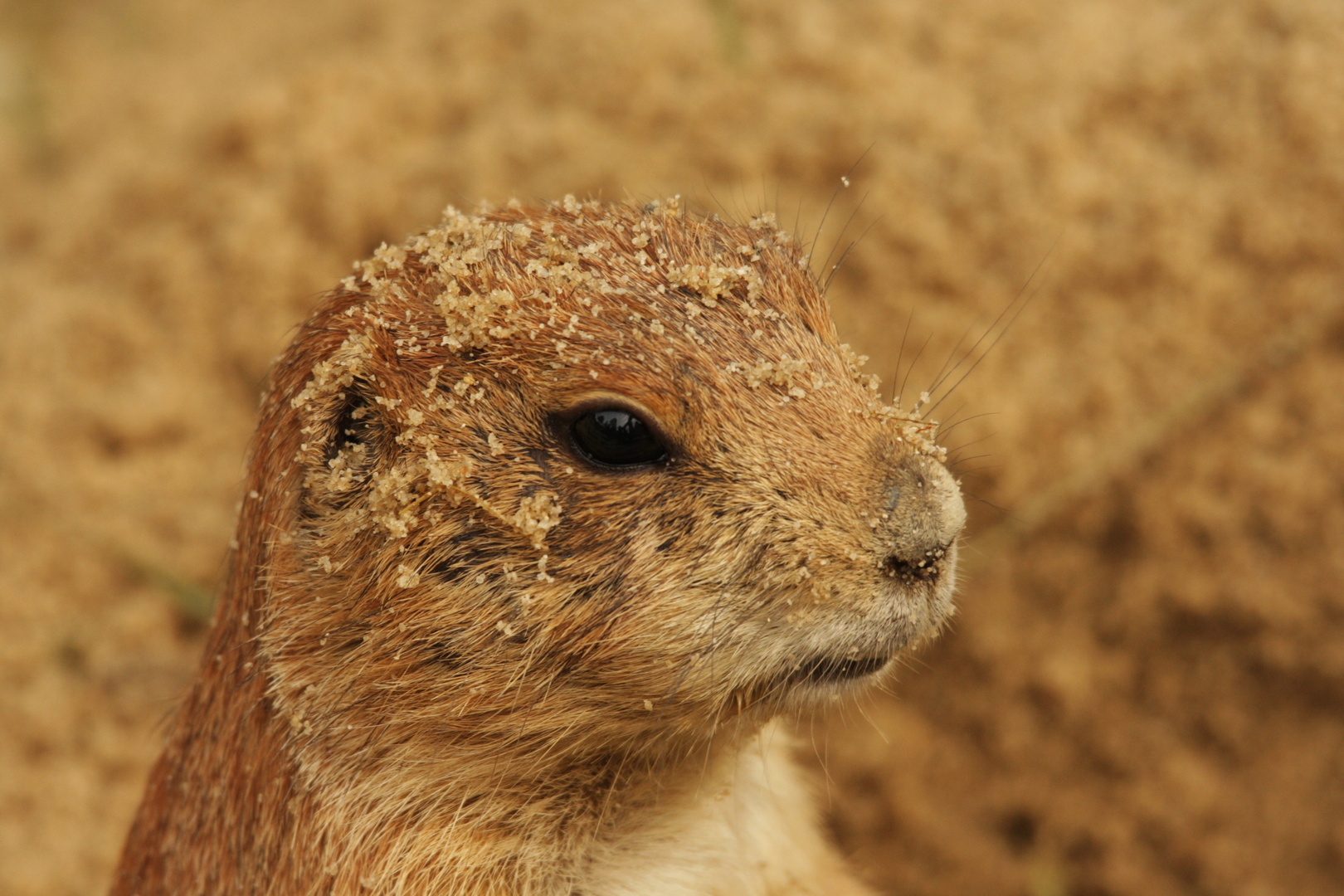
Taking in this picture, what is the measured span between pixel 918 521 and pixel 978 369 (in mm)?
2280

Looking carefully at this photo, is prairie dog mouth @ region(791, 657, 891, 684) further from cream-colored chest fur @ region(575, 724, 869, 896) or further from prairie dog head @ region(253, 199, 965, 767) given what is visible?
cream-colored chest fur @ region(575, 724, 869, 896)

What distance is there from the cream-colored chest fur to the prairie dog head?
27 cm

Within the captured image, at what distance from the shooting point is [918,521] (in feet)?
6.86

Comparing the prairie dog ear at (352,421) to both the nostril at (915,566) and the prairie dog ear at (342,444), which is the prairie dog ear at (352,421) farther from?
the nostril at (915,566)

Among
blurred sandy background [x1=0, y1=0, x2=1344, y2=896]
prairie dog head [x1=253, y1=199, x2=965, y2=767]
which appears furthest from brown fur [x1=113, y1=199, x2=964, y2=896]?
blurred sandy background [x1=0, y1=0, x2=1344, y2=896]

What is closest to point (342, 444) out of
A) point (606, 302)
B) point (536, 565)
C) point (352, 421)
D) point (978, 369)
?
point (352, 421)

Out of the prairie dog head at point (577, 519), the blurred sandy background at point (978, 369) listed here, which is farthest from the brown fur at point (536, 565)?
the blurred sandy background at point (978, 369)

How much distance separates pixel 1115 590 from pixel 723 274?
102 inches

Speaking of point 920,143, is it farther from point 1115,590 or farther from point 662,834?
point 662,834

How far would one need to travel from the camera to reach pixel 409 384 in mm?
2221

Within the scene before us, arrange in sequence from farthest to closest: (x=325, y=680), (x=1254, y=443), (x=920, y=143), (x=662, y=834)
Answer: (x=920, y=143) → (x=1254, y=443) → (x=662, y=834) → (x=325, y=680)

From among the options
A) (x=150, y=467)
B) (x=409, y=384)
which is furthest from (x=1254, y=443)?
(x=150, y=467)

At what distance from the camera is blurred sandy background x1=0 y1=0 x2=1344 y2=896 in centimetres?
399

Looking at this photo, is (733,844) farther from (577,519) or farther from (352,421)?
(352,421)
